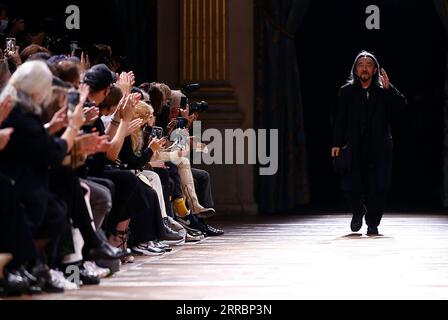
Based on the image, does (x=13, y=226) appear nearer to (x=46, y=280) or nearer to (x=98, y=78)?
(x=46, y=280)

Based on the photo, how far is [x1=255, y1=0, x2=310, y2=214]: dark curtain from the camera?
449 inches

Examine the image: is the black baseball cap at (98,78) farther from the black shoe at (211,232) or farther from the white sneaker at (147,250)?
the black shoe at (211,232)

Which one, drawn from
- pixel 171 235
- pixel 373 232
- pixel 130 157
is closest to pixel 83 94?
pixel 130 157

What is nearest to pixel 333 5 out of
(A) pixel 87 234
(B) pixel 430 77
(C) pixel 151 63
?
(B) pixel 430 77

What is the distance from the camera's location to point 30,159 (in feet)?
16.2

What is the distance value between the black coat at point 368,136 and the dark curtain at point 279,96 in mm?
2624

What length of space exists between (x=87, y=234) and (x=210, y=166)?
227 inches

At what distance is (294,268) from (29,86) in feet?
6.30

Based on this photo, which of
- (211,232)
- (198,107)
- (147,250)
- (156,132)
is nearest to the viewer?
(147,250)

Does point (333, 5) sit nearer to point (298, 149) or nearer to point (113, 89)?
point (298, 149)

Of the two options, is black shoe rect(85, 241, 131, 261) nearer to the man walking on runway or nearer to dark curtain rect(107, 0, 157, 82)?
the man walking on runway

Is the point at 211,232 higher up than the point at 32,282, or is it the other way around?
the point at 32,282

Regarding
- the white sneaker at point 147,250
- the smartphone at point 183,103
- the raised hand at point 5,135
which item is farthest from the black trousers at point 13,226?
the smartphone at point 183,103

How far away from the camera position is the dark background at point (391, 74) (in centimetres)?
1255
